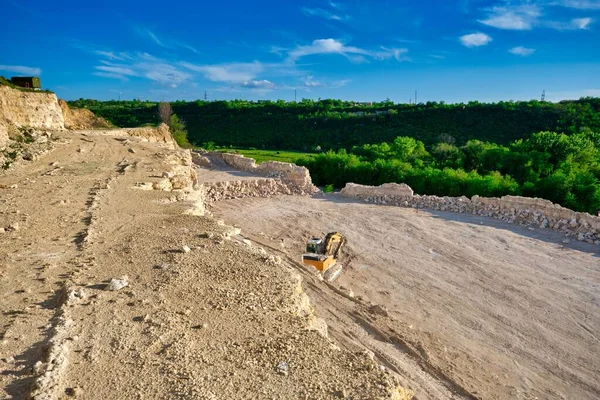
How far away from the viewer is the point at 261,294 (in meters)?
5.68

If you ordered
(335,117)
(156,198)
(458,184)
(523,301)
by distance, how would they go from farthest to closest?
1. (335,117)
2. (458,184)
3. (523,301)
4. (156,198)

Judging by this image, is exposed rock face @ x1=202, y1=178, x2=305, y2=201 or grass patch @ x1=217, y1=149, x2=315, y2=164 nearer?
exposed rock face @ x1=202, y1=178, x2=305, y2=201

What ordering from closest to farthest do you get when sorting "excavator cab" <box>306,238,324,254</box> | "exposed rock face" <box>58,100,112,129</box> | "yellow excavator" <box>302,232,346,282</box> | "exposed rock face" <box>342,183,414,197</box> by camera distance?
"yellow excavator" <box>302,232,346,282</box>, "excavator cab" <box>306,238,324,254</box>, "exposed rock face" <box>342,183,414,197</box>, "exposed rock face" <box>58,100,112,129</box>

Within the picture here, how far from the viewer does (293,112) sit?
61.8m

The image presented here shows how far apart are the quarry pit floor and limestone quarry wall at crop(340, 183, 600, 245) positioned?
582 mm

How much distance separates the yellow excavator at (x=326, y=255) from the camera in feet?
40.1

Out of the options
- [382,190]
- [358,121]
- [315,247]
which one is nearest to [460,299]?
[315,247]

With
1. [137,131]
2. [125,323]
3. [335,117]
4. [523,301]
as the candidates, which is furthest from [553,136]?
[335,117]

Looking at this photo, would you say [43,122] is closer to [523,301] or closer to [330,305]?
[330,305]

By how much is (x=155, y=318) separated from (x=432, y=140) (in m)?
44.3

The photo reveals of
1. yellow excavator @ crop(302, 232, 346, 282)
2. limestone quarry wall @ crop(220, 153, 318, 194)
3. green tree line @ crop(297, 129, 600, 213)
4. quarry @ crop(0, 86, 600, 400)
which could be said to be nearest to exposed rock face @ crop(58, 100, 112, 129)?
quarry @ crop(0, 86, 600, 400)

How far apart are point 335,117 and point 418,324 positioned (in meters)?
48.9

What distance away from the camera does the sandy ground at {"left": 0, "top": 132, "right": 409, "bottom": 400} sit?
4000 mm

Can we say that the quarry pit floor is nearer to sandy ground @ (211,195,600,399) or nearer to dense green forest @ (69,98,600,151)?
sandy ground @ (211,195,600,399)
